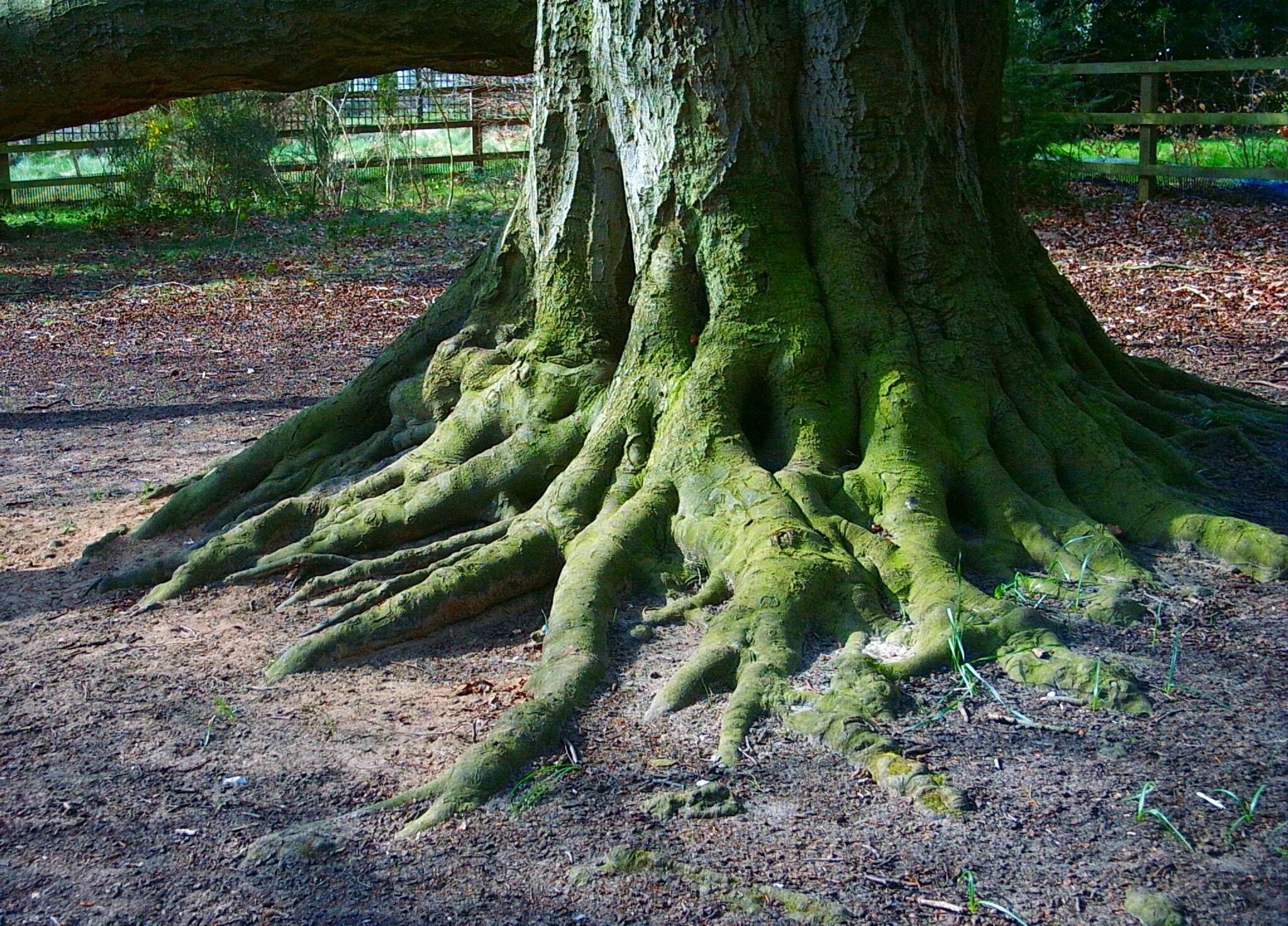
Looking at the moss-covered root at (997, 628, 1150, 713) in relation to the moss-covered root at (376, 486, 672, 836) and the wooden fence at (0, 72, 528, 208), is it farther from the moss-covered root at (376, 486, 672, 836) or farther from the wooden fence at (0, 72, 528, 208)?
the wooden fence at (0, 72, 528, 208)

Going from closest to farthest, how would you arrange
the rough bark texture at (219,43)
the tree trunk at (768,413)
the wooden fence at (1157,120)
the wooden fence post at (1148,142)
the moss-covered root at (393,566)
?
the tree trunk at (768,413)
the moss-covered root at (393,566)
the rough bark texture at (219,43)
the wooden fence at (1157,120)
the wooden fence post at (1148,142)

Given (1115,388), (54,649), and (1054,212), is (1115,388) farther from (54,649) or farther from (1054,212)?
(1054,212)

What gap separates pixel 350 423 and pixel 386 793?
3.19m

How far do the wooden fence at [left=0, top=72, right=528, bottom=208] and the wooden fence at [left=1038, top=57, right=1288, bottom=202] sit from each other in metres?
8.62

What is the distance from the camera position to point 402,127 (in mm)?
22859

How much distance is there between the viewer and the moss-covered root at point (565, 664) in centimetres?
323

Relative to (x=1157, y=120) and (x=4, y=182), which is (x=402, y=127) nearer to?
(x=4, y=182)

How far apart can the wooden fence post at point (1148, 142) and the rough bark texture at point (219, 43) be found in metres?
13.0

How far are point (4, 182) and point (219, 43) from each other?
16.2 metres

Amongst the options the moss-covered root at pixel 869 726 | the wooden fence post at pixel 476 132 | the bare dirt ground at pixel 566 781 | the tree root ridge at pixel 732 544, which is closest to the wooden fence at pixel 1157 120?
the wooden fence post at pixel 476 132

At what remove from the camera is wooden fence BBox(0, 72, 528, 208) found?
2031cm

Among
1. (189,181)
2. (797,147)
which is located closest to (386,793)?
(797,147)

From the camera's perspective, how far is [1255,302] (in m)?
10.3

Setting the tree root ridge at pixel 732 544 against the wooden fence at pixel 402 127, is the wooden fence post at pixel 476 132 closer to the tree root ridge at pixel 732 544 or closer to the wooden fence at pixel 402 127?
the wooden fence at pixel 402 127
